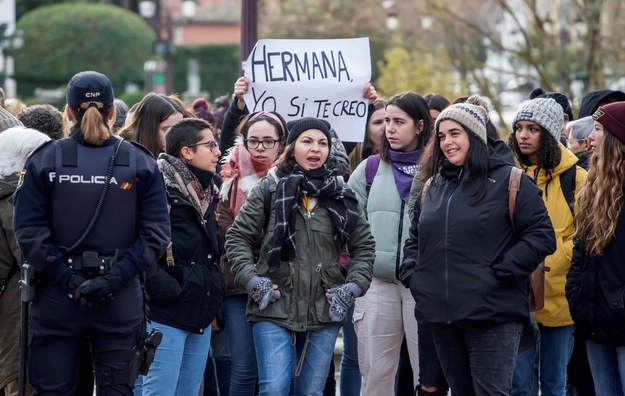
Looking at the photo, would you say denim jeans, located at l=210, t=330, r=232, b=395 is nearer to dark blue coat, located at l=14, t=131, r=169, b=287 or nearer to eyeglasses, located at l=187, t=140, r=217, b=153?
eyeglasses, located at l=187, t=140, r=217, b=153

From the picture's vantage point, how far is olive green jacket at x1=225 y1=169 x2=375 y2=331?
6.74m

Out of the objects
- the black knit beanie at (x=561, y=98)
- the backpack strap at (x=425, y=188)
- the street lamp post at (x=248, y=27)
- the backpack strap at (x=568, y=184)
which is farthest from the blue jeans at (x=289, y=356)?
the street lamp post at (x=248, y=27)

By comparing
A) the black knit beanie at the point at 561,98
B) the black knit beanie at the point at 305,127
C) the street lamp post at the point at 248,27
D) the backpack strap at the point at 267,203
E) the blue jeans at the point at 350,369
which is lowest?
the blue jeans at the point at 350,369

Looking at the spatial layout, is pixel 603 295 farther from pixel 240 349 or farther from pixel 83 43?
pixel 83 43

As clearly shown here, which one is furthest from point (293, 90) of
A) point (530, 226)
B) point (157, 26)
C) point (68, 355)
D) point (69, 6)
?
point (69, 6)

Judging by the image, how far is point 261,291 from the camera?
21.9ft

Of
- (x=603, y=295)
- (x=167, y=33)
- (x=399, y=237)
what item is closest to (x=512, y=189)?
(x=603, y=295)

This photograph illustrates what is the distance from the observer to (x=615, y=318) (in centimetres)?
638

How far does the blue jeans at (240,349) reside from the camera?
743cm

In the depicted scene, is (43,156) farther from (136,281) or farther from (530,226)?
(530,226)

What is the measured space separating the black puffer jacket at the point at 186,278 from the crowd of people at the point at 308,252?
1 centimetres

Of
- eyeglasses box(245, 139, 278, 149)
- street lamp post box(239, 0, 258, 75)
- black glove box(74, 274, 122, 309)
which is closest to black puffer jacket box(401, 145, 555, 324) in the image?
eyeglasses box(245, 139, 278, 149)

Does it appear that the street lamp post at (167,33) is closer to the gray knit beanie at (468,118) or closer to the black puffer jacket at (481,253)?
the gray knit beanie at (468,118)

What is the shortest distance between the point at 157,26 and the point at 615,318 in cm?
2740
